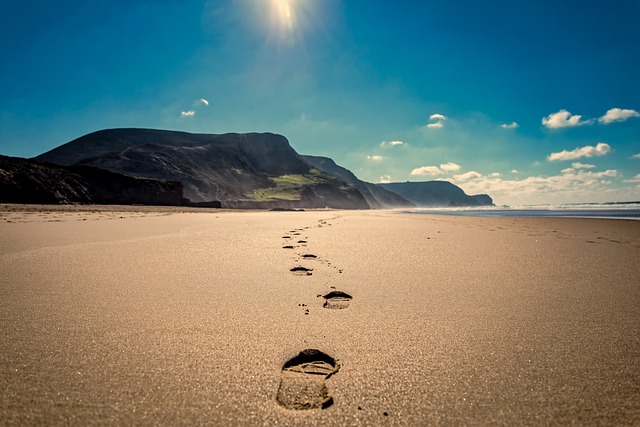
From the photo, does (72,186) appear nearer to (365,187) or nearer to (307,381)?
(307,381)

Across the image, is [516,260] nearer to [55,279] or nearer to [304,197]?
[55,279]

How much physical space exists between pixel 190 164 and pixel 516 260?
3537 inches

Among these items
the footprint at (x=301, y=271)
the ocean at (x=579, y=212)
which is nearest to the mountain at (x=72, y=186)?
the footprint at (x=301, y=271)

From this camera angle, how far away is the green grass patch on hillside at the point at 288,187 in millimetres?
86188

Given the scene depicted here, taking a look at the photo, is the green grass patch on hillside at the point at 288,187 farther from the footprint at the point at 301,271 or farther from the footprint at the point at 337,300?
the footprint at the point at 337,300

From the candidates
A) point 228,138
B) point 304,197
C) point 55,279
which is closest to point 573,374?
point 55,279

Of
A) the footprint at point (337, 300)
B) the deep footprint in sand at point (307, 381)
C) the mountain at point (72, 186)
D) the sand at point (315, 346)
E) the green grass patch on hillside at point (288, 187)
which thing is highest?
the green grass patch on hillside at point (288, 187)

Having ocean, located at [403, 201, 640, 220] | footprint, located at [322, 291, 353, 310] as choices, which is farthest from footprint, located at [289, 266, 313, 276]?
ocean, located at [403, 201, 640, 220]

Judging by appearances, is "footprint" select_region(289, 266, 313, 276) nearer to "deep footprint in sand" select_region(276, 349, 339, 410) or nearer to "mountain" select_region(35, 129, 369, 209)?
"deep footprint in sand" select_region(276, 349, 339, 410)

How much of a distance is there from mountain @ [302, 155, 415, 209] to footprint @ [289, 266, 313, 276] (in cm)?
14781

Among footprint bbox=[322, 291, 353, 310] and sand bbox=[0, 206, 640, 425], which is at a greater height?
sand bbox=[0, 206, 640, 425]

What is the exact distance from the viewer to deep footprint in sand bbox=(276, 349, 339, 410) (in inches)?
39.7

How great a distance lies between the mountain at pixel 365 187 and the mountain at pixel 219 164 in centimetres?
4130

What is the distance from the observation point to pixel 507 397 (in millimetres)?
1033
